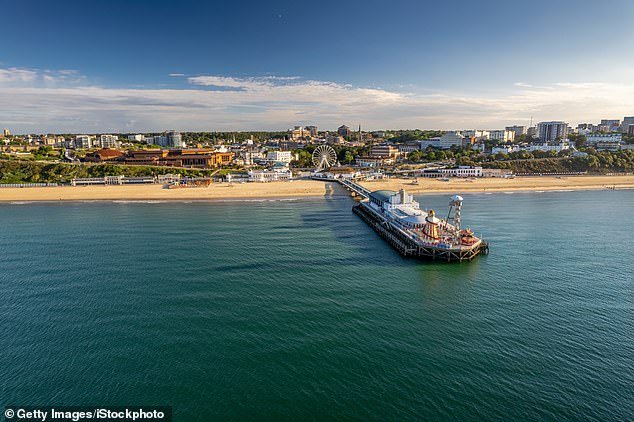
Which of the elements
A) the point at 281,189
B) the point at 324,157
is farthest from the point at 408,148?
the point at 281,189

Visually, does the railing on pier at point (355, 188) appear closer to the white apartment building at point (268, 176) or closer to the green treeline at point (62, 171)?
the white apartment building at point (268, 176)

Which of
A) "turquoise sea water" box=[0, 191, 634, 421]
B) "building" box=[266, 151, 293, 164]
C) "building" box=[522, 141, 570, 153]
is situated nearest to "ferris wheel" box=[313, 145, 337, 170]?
"building" box=[266, 151, 293, 164]

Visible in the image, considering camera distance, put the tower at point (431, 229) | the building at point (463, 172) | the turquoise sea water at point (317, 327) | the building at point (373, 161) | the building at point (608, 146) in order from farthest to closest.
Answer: the building at point (608, 146)
the building at point (373, 161)
the building at point (463, 172)
the tower at point (431, 229)
the turquoise sea water at point (317, 327)

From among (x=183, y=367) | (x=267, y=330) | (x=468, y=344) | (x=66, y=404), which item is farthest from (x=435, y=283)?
(x=66, y=404)

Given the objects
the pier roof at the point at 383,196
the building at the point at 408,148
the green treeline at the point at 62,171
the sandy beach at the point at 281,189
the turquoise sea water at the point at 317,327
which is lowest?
the turquoise sea water at the point at 317,327

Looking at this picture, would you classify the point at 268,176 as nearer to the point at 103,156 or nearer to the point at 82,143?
the point at 103,156

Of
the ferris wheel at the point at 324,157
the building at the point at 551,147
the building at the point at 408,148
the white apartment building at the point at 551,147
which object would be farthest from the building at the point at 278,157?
the white apartment building at the point at 551,147

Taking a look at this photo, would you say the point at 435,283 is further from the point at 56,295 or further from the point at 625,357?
the point at 56,295
